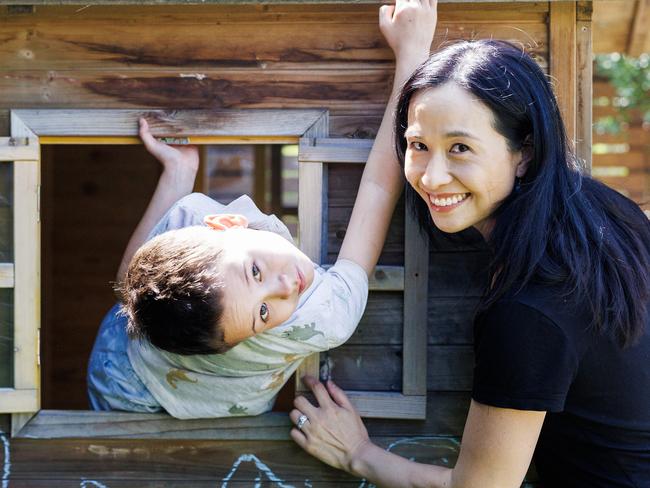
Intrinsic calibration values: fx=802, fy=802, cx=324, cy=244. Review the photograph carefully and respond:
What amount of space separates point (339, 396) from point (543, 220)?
2.84ft

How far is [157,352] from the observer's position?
2.40 m

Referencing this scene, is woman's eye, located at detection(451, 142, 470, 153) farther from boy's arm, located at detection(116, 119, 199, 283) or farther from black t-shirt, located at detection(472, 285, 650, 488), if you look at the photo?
boy's arm, located at detection(116, 119, 199, 283)

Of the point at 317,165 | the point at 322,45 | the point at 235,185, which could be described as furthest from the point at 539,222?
the point at 235,185

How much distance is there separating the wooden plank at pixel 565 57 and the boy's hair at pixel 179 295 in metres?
1.16

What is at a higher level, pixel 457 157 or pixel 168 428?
pixel 457 157

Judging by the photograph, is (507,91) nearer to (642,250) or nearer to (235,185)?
(642,250)

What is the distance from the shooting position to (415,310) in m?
2.50

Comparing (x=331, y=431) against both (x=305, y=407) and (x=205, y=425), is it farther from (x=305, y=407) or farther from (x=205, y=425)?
(x=205, y=425)

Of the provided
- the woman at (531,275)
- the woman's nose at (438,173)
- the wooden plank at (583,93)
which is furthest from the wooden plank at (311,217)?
the wooden plank at (583,93)

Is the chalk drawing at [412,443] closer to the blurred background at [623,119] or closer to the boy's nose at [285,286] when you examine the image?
the boy's nose at [285,286]

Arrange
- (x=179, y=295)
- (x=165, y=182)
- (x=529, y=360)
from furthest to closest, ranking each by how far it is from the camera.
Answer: (x=165, y=182), (x=179, y=295), (x=529, y=360)

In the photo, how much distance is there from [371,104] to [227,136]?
466 mm

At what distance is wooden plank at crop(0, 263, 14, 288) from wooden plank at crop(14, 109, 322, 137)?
43cm

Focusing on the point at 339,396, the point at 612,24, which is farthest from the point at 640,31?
the point at 339,396
